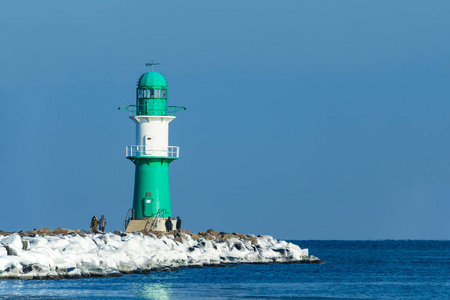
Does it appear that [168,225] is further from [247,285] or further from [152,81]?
[247,285]

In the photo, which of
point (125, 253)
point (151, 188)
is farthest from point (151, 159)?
point (125, 253)

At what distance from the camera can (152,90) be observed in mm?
37531

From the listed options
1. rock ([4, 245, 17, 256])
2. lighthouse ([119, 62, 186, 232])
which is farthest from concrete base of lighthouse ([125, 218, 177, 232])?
rock ([4, 245, 17, 256])

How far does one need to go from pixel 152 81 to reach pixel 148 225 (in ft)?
17.5

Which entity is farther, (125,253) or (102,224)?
(102,224)

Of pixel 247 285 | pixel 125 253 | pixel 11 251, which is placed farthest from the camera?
pixel 125 253

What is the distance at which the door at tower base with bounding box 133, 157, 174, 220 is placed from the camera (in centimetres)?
3706

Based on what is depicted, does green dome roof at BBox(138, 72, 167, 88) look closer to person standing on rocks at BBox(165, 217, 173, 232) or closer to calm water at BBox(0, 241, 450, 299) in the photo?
person standing on rocks at BBox(165, 217, 173, 232)

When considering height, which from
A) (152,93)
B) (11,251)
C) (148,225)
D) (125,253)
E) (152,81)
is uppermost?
(152,81)

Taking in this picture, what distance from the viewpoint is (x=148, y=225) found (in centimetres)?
3706

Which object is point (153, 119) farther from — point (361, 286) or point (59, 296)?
point (59, 296)

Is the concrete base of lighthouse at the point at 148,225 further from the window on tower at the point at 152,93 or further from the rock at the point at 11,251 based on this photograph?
the rock at the point at 11,251

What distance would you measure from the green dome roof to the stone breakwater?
221 inches

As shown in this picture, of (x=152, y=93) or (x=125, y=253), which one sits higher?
(x=152, y=93)
